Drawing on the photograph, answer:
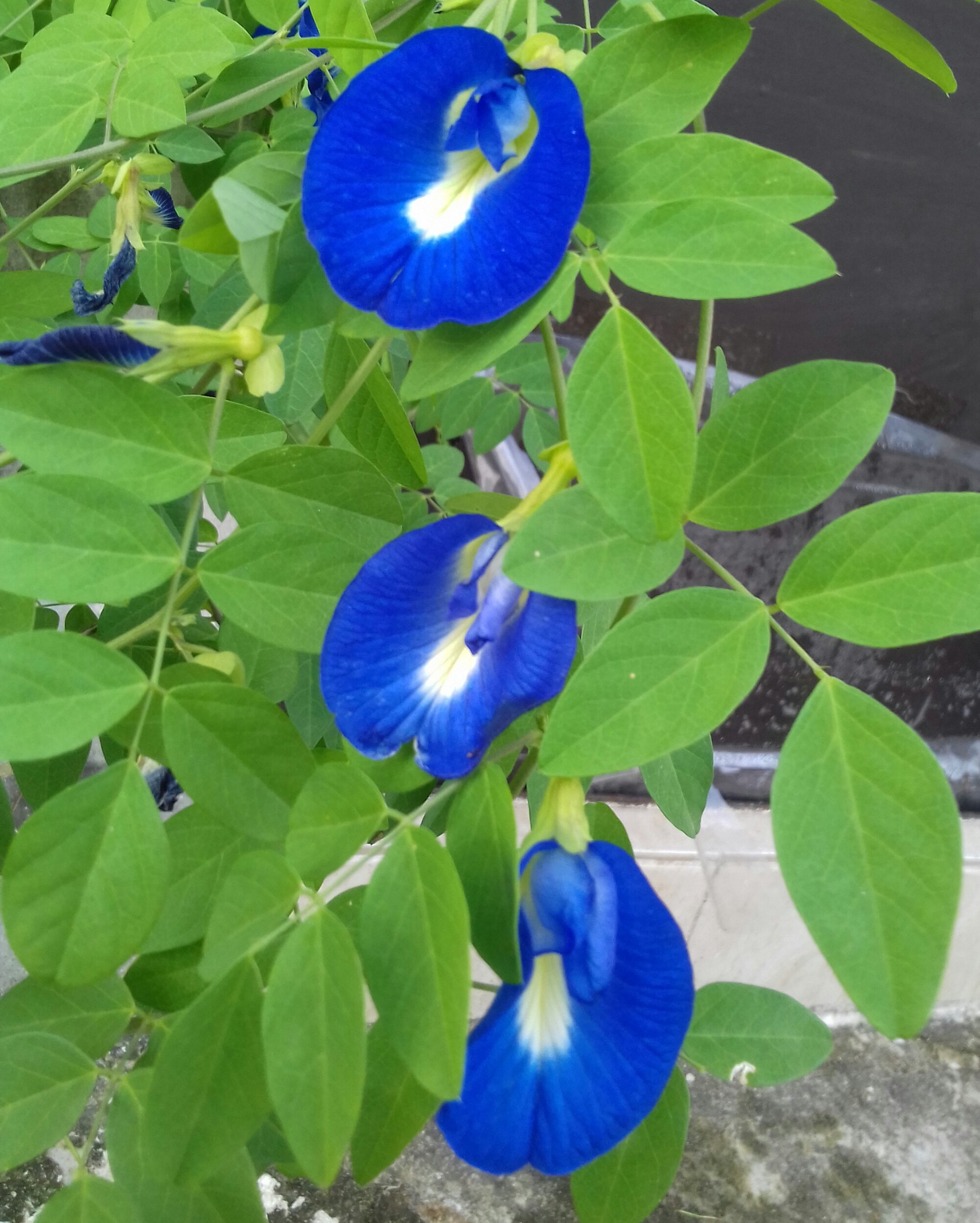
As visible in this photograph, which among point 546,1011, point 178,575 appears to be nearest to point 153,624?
point 178,575

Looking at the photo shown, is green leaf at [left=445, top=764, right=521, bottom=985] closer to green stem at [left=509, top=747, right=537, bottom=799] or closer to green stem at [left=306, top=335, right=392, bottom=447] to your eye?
green stem at [left=509, top=747, right=537, bottom=799]

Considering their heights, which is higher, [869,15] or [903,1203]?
[869,15]

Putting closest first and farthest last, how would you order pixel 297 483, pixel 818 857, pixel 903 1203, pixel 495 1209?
1. pixel 818 857
2. pixel 297 483
3. pixel 495 1209
4. pixel 903 1203

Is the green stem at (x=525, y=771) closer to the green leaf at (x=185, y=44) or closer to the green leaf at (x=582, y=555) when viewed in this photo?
the green leaf at (x=582, y=555)

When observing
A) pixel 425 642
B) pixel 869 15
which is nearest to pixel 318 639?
pixel 425 642

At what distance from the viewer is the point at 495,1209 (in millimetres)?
1147

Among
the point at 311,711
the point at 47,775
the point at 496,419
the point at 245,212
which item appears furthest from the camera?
the point at 496,419

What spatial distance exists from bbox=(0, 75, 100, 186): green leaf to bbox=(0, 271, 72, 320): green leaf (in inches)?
4.8

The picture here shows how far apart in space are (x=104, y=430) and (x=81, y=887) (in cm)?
18

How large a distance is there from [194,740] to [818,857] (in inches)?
9.6

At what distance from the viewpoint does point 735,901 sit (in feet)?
4.57

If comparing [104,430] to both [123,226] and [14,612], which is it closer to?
[14,612]

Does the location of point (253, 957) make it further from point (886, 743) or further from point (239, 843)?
point (886, 743)

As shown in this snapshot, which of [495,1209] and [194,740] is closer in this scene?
[194,740]
